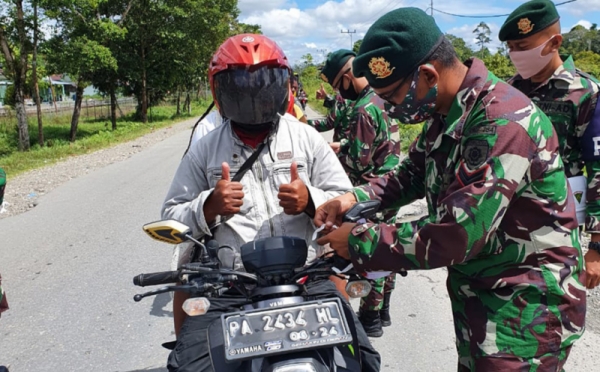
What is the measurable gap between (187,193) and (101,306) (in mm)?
2754

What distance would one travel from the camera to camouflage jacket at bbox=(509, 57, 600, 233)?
9.11 ft

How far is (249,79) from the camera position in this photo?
7.75ft

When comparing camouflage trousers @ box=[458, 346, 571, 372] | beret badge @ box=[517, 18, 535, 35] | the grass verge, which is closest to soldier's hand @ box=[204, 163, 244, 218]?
camouflage trousers @ box=[458, 346, 571, 372]

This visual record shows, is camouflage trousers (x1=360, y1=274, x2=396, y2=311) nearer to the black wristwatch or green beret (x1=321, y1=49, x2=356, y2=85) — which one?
the black wristwatch

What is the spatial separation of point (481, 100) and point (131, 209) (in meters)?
7.26

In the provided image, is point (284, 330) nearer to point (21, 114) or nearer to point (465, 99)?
point (465, 99)

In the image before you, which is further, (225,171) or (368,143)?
(368,143)

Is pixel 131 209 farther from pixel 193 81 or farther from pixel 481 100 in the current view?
pixel 193 81

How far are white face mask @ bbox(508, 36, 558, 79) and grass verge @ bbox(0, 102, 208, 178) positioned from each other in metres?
12.1

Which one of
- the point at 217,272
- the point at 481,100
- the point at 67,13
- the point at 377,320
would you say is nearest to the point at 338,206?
the point at 217,272

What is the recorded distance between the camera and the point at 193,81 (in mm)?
38469

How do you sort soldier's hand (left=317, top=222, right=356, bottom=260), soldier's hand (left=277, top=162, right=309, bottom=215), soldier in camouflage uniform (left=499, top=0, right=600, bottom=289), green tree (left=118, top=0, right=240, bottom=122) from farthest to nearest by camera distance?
green tree (left=118, top=0, right=240, bottom=122)
soldier in camouflage uniform (left=499, top=0, right=600, bottom=289)
soldier's hand (left=277, top=162, right=309, bottom=215)
soldier's hand (left=317, top=222, right=356, bottom=260)

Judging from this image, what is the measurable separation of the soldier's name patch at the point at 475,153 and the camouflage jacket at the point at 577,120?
1.54 m

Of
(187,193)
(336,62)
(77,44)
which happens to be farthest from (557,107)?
(77,44)
